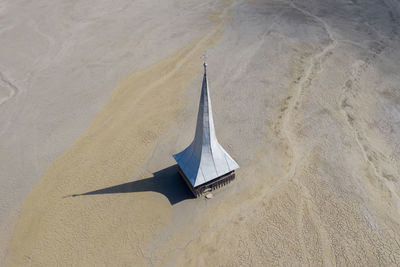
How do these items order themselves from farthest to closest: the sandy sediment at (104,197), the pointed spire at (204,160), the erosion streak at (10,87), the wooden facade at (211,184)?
the erosion streak at (10,87), the wooden facade at (211,184), the sandy sediment at (104,197), the pointed spire at (204,160)

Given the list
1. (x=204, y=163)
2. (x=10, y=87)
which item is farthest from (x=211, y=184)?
(x=10, y=87)

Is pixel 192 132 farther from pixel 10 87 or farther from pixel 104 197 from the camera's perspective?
pixel 10 87

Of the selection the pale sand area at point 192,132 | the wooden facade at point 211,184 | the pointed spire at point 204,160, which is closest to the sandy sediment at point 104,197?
the pale sand area at point 192,132

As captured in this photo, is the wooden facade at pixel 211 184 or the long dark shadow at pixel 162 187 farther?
the long dark shadow at pixel 162 187

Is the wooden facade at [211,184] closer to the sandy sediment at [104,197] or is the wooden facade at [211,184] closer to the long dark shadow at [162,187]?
the long dark shadow at [162,187]

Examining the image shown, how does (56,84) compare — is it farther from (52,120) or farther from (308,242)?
(308,242)

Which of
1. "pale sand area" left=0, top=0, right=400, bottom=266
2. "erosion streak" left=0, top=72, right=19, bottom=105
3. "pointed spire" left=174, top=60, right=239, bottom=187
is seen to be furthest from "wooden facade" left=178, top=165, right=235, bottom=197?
"erosion streak" left=0, top=72, right=19, bottom=105

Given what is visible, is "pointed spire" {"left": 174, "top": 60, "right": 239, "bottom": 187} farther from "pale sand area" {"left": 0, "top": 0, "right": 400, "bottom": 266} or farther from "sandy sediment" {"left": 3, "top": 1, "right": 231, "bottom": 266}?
"sandy sediment" {"left": 3, "top": 1, "right": 231, "bottom": 266}
